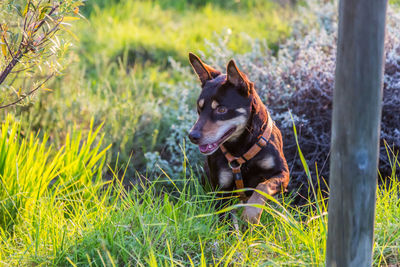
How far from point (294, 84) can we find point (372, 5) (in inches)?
106

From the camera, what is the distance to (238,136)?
10.7ft

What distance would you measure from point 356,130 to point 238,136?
4.35ft

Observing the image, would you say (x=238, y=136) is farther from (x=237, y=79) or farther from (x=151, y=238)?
(x=151, y=238)

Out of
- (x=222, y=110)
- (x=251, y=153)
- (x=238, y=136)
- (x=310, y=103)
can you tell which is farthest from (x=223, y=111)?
(x=310, y=103)

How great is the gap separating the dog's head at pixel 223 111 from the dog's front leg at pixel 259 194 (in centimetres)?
35

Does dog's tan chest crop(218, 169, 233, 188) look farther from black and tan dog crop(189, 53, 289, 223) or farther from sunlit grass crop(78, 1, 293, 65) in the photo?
sunlit grass crop(78, 1, 293, 65)

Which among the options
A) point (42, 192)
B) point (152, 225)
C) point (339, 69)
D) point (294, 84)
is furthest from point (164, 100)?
point (339, 69)

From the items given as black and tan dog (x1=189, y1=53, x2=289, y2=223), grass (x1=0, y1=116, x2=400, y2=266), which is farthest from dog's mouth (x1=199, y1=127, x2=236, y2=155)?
grass (x1=0, y1=116, x2=400, y2=266)

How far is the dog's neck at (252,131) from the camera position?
10.5ft

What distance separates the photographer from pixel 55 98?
525cm

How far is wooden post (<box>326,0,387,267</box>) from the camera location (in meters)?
1.90

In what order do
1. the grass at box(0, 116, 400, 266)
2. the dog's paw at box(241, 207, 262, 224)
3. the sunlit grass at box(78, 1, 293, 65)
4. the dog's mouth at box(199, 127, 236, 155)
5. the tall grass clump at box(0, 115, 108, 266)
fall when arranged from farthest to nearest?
the sunlit grass at box(78, 1, 293, 65) → the dog's mouth at box(199, 127, 236, 155) → the dog's paw at box(241, 207, 262, 224) → the tall grass clump at box(0, 115, 108, 266) → the grass at box(0, 116, 400, 266)

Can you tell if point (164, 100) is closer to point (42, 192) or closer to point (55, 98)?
point (55, 98)

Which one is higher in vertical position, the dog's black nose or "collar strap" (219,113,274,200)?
the dog's black nose
